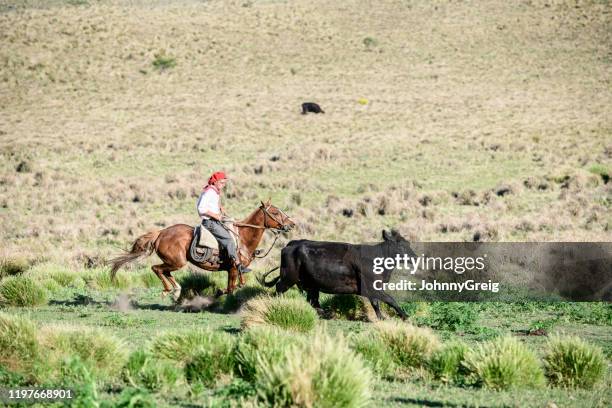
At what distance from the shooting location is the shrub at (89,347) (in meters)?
9.20

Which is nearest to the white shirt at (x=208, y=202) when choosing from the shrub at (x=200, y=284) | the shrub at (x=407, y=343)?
the shrub at (x=200, y=284)

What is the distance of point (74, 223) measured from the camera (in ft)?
107

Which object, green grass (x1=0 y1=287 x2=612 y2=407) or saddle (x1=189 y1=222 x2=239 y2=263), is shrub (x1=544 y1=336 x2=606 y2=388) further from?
saddle (x1=189 y1=222 x2=239 y2=263)

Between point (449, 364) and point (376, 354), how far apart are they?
3.12 feet

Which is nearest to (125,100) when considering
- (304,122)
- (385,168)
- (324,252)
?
(304,122)

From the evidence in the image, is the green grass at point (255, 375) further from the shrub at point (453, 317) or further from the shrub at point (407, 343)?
the shrub at point (453, 317)

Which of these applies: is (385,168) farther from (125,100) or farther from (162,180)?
(125,100)

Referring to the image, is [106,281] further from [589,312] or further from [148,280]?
[589,312]

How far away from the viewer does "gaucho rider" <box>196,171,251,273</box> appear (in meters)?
15.3

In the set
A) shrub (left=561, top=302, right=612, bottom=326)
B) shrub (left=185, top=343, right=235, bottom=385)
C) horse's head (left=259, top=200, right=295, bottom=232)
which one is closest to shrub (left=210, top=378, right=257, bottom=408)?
shrub (left=185, top=343, right=235, bottom=385)

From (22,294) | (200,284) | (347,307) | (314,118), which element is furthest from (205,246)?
(314,118)

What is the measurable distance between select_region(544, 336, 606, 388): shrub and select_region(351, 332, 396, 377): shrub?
1.98m

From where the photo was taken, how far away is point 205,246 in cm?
1551

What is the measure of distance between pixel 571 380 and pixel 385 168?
32235 mm
